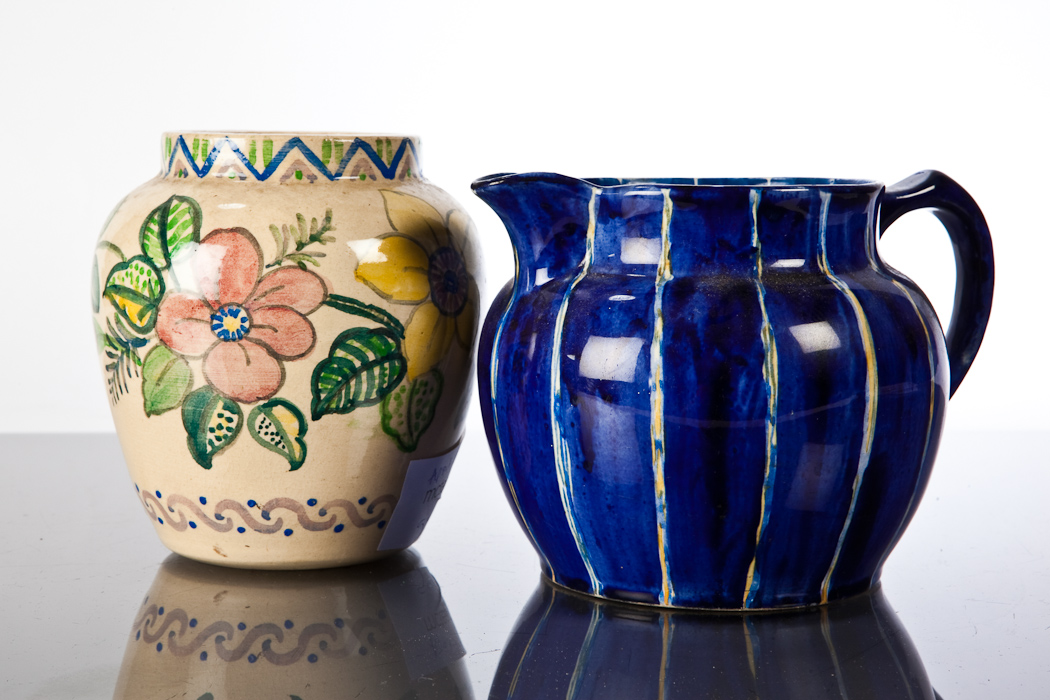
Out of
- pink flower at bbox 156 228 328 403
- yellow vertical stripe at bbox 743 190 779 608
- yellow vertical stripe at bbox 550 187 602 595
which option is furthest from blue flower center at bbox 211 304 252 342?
yellow vertical stripe at bbox 743 190 779 608

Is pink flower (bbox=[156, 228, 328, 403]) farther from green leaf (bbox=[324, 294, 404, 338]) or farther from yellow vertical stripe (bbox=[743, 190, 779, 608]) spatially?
yellow vertical stripe (bbox=[743, 190, 779, 608])

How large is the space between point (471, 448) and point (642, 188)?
2.28 feet


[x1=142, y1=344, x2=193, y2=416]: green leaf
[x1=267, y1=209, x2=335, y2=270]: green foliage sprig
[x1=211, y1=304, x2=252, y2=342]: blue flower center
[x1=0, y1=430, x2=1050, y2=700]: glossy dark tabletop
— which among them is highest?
[x1=267, y1=209, x2=335, y2=270]: green foliage sprig

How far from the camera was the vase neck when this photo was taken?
908mm

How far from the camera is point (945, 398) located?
33.5 inches

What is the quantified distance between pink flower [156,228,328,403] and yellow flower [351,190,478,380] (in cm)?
4

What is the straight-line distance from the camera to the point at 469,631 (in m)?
0.85

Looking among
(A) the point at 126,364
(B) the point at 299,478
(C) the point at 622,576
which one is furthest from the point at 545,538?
(A) the point at 126,364

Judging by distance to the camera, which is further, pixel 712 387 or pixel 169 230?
pixel 169 230

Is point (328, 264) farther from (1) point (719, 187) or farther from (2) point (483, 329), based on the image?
(1) point (719, 187)

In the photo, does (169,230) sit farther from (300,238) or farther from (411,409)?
(411,409)

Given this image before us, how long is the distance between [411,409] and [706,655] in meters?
0.27

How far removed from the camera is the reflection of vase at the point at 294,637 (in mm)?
749

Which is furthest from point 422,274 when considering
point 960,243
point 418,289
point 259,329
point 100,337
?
point 960,243
